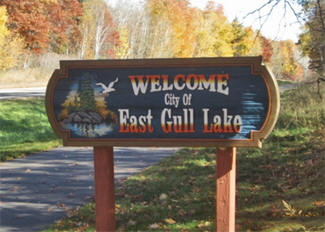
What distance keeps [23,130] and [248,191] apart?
9496mm

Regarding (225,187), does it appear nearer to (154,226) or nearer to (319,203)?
(154,226)

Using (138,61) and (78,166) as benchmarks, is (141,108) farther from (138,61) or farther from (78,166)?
(78,166)

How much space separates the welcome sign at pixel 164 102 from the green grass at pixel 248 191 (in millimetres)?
1570

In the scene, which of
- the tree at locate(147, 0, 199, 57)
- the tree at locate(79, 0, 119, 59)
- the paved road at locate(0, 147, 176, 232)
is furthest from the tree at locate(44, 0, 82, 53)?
the paved road at locate(0, 147, 176, 232)

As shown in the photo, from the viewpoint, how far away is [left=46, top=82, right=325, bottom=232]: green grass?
4602 mm

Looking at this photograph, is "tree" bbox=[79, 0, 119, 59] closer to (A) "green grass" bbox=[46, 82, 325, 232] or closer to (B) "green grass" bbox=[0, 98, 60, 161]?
(B) "green grass" bbox=[0, 98, 60, 161]

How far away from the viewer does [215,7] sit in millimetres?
61406

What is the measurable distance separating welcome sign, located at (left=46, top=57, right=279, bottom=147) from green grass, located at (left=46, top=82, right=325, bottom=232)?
1.57 m

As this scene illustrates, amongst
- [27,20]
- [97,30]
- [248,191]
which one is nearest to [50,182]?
[248,191]

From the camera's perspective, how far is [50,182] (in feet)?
23.5

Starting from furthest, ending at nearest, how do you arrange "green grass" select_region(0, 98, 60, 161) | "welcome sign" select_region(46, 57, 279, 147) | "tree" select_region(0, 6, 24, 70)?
1. "tree" select_region(0, 6, 24, 70)
2. "green grass" select_region(0, 98, 60, 161)
3. "welcome sign" select_region(46, 57, 279, 147)

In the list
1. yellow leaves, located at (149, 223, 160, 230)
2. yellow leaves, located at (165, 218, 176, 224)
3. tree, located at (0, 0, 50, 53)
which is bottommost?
yellow leaves, located at (149, 223, 160, 230)

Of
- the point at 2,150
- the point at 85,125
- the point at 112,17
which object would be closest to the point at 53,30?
the point at 112,17

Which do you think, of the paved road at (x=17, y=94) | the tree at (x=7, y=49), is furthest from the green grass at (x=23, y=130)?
the tree at (x=7, y=49)
